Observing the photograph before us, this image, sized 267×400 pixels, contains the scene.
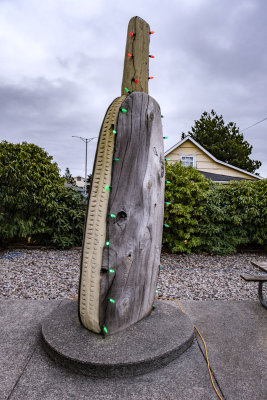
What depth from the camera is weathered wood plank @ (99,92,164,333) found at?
2250mm

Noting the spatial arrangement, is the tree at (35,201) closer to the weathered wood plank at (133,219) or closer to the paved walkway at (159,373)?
the paved walkway at (159,373)

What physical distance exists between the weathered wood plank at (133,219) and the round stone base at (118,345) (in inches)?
5.8

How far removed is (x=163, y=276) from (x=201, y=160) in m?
10.6

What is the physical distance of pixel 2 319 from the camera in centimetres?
283

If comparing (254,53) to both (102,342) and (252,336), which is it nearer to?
(252,336)

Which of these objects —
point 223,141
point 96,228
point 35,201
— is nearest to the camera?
point 96,228

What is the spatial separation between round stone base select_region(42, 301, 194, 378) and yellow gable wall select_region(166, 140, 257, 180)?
484 inches

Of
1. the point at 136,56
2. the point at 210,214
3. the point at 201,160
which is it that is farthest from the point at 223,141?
the point at 136,56

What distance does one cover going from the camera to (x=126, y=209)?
2324mm

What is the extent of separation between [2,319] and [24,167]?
4.17 meters

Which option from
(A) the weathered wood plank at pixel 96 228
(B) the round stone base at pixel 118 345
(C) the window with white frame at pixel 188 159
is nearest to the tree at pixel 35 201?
(B) the round stone base at pixel 118 345

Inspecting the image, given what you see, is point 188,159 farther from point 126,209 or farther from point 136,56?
point 126,209

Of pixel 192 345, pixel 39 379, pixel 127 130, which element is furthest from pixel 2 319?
pixel 127 130

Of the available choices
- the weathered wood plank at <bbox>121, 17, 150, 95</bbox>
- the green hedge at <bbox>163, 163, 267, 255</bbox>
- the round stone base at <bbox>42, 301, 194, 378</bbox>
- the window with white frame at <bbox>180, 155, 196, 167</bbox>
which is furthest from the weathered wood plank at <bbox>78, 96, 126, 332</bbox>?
the window with white frame at <bbox>180, 155, 196, 167</bbox>
